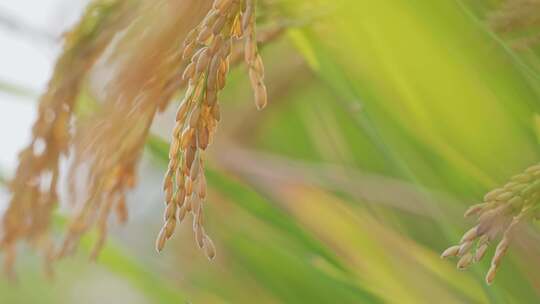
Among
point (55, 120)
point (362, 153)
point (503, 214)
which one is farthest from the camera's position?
point (362, 153)

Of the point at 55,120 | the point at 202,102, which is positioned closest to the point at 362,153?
the point at 55,120

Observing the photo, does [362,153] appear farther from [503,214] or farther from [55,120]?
[503,214]

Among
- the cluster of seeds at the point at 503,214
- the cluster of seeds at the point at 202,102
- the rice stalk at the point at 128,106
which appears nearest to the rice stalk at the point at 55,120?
the rice stalk at the point at 128,106

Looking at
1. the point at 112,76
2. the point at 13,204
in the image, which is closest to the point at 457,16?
the point at 112,76

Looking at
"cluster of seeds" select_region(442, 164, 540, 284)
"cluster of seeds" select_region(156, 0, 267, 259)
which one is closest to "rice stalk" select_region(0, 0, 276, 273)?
"cluster of seeds" select_region(156, 0, 267, 259)

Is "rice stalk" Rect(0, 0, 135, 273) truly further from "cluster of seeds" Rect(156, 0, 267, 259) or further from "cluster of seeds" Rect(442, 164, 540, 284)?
"cluster of seeds" Rect(442, 164, 540, 284)

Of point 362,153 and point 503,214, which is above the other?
point 503,214

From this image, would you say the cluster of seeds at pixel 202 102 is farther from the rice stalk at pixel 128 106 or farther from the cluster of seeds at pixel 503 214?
the cluster of seeds at pixel 503 214
